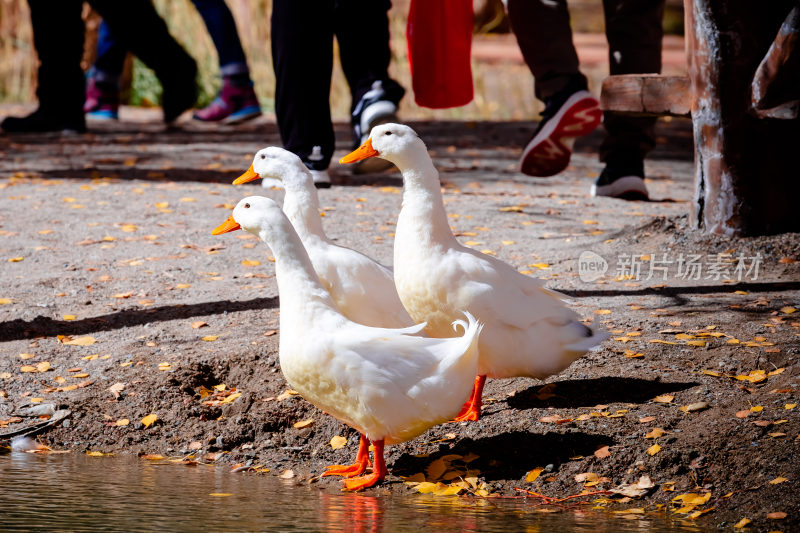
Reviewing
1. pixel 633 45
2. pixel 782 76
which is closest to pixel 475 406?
pixel 782 76

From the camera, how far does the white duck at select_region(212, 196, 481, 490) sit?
10.4 ft

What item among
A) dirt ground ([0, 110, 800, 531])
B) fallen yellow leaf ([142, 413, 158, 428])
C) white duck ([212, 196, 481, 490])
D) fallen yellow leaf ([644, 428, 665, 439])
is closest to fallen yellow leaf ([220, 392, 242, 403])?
dirt ground ([0, 110, 800, 531])

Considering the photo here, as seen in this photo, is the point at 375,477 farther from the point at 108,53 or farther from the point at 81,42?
the point at 108,53

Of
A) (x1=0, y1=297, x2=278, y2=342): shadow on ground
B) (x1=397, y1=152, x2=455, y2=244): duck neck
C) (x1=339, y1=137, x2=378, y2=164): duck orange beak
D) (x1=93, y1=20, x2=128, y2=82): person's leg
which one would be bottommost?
(x1=0, y1=297, x2=278, y2=342): shadow on ground

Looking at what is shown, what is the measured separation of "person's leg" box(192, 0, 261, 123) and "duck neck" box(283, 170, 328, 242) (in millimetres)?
5622

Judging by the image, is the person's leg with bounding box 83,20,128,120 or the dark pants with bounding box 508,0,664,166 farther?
the person's leg with bounding box 83,20,128,120

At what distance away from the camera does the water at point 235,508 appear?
2.81 metres

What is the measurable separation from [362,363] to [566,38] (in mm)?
3624

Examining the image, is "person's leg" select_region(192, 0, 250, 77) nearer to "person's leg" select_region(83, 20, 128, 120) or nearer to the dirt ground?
"person's leg" select_region(83, 20, 128, 120)

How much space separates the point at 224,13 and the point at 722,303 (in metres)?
5.95

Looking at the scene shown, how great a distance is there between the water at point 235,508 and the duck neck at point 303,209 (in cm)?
94

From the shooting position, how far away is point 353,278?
12.3 feet

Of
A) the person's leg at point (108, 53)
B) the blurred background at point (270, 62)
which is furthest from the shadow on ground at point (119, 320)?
the blurred background at point (270, 62)

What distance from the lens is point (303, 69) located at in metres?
6.34
